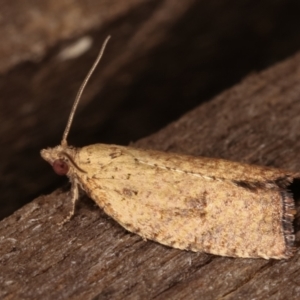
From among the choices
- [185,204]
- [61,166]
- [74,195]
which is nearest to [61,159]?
[61,166]

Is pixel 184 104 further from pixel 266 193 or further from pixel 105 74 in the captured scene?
pixel 266 193

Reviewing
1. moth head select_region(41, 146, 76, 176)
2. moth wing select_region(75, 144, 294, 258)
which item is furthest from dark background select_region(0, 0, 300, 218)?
moth wing select_region(75, 144, 294, 258)

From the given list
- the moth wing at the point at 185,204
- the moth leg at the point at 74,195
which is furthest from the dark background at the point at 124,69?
the moth wing at the point at 185,204

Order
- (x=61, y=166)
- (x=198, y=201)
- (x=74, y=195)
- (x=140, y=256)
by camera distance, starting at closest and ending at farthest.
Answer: (x=140, y=256) < (x=198, y=201) < (x=74, y=195) < (x=61, y=166)

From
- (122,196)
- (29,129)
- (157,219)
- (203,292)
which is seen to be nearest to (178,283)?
(203,292)

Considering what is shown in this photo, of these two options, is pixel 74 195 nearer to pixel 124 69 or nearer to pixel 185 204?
pixel 185 204

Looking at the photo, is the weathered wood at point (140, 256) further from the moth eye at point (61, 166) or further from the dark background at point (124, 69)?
the dark background at point (124, 69)

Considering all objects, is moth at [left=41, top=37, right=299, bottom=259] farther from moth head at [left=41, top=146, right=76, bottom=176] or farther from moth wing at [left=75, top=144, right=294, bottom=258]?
moth head at [left=41, top=146, right=76, bottom=176]
